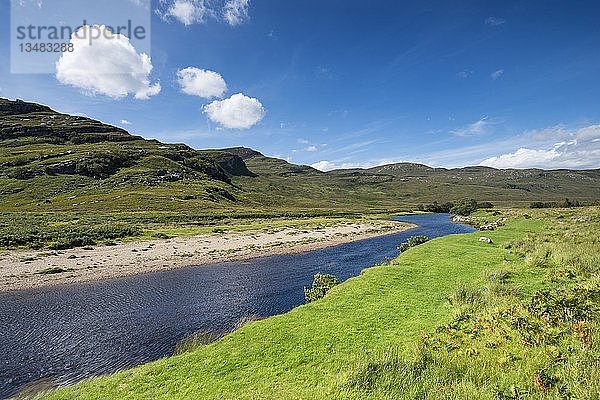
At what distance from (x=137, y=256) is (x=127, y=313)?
82.4ft

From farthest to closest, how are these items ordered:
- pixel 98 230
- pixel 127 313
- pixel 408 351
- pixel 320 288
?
1. pixel 98 230
2. pixel 127 313
3. pixel 320 288
4. pixel 408 351

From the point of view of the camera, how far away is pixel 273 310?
29.0 metres

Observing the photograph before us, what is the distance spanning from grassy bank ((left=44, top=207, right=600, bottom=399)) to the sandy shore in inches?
1270

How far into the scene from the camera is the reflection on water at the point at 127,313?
2059 cm

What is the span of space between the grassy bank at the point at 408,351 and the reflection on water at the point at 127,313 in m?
7.09

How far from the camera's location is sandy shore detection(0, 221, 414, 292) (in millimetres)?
41406

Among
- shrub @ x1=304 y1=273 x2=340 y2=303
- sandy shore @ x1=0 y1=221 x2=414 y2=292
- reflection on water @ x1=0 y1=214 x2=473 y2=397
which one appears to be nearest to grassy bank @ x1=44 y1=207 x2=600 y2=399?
shrub @ x1=304 y1=273 x2=340 y2=303

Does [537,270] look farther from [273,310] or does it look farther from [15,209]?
[15,209]

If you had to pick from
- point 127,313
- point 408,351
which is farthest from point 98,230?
point 408,351

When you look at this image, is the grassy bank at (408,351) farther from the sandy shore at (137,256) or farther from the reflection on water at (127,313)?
the sandy shore at (137,256)

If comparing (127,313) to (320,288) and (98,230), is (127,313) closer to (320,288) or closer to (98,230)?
(320,288)

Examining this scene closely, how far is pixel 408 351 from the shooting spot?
13.9 metres

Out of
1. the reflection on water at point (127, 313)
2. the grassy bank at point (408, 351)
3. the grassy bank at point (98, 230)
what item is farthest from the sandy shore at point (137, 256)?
the grassy bank at point (408, 351)

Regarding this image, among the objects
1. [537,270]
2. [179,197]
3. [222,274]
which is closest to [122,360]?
[222,274]
